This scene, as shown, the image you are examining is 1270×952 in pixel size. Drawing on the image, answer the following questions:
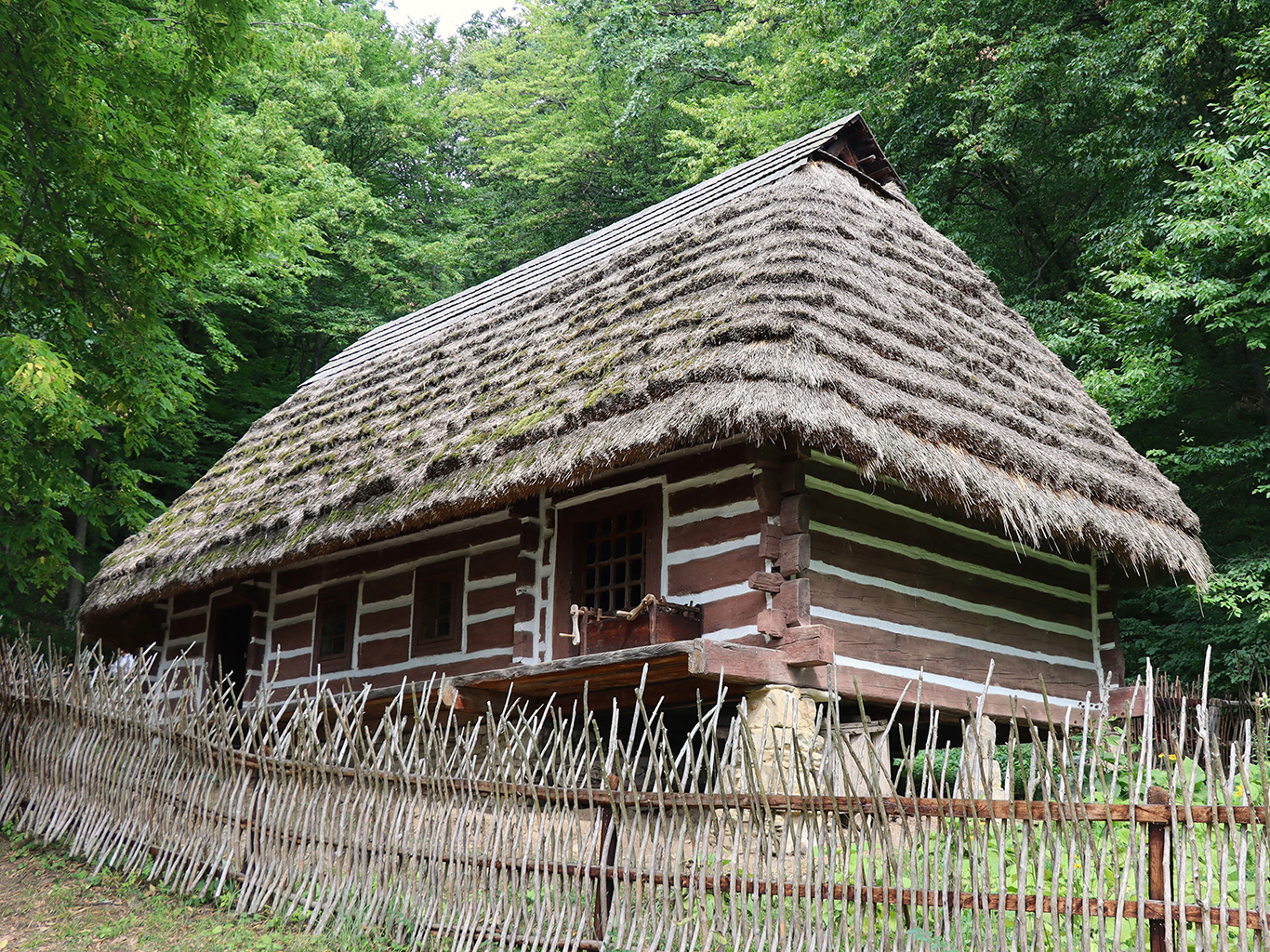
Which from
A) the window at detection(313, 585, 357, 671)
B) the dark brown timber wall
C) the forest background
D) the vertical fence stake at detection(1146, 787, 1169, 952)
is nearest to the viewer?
the vertical fence stake at detection(1146, 787, 1169, 952)

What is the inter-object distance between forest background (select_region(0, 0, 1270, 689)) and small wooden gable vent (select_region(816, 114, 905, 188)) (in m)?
3.54

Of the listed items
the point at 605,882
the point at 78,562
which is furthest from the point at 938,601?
the point at 78,562

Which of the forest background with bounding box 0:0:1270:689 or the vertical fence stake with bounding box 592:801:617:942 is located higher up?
the forest background with bounding box 0:0:1270:689

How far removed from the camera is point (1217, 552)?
14453 mm

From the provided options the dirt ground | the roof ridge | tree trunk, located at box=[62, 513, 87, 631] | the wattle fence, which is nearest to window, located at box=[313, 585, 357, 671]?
the wattle fence

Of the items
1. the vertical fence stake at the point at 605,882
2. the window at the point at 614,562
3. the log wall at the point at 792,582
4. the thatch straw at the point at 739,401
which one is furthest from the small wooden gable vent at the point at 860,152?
the vertical fence stake at the point at 605,882

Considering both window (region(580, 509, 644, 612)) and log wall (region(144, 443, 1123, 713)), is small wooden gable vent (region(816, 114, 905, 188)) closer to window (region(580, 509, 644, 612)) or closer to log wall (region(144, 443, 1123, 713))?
log wall (region(144, 443, 1123, 713))

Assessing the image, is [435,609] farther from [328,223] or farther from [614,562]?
[328,223]

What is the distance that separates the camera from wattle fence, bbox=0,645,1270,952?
13.0 feet

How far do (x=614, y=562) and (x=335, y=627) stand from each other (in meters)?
4.60

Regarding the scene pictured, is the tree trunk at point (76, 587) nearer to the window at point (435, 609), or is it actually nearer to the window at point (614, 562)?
the window at point (435, 609)

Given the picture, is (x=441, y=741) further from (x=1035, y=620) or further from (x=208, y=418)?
(x=208, y=418)

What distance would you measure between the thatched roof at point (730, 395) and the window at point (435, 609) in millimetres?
918

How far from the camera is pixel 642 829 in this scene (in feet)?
17.5
